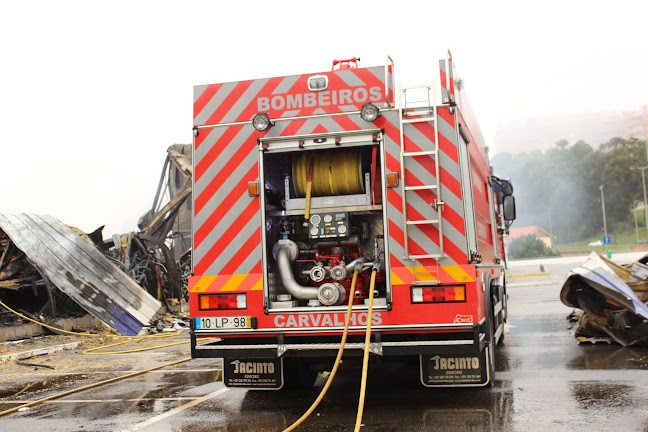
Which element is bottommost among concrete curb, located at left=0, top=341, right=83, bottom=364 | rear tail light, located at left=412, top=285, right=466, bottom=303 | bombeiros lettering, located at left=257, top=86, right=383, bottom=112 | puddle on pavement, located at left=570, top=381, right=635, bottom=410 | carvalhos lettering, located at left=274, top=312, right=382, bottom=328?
puddle on pavement, located at left=570, top=381, right=635, bottom=410

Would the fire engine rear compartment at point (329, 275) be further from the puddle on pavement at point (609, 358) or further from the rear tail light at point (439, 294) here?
the puddle on pavement at point (609, 358)

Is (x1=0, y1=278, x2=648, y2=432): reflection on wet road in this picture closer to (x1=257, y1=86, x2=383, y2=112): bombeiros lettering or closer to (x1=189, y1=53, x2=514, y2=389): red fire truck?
(x1=189, y1=53, x2=514, y2=389): red fire truck

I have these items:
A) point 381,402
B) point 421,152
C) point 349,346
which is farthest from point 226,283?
point 421,152

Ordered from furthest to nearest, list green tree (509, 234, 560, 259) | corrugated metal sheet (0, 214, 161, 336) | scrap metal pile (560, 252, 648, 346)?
1. green tree (509, 234, 560, 259)
2. corrugated metal sheet (0, 214, 161, 336)
3. scrap metal pile (560, 252, 648, 346)

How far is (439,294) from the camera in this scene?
583 centimetres

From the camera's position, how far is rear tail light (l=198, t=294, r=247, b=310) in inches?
247

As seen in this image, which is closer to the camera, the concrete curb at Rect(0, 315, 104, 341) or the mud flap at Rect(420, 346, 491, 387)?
the mud flap at Rect(420, 346, 491, 387)

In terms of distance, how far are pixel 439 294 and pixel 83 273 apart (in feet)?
33.3

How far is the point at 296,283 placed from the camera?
6.59 m

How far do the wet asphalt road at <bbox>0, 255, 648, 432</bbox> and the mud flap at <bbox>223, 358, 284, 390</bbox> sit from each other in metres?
0.22

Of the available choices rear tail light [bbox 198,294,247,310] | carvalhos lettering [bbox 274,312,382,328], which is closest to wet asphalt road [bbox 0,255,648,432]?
carvalhos lettering [bbox 274,312,382,328]

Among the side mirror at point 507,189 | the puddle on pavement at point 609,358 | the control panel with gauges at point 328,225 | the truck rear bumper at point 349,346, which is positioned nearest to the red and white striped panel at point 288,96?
the control panel with gauges at point 328,225

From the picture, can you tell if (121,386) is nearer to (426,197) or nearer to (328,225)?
(328,225)

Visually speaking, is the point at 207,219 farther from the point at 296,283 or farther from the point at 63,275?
the point at 63,275
